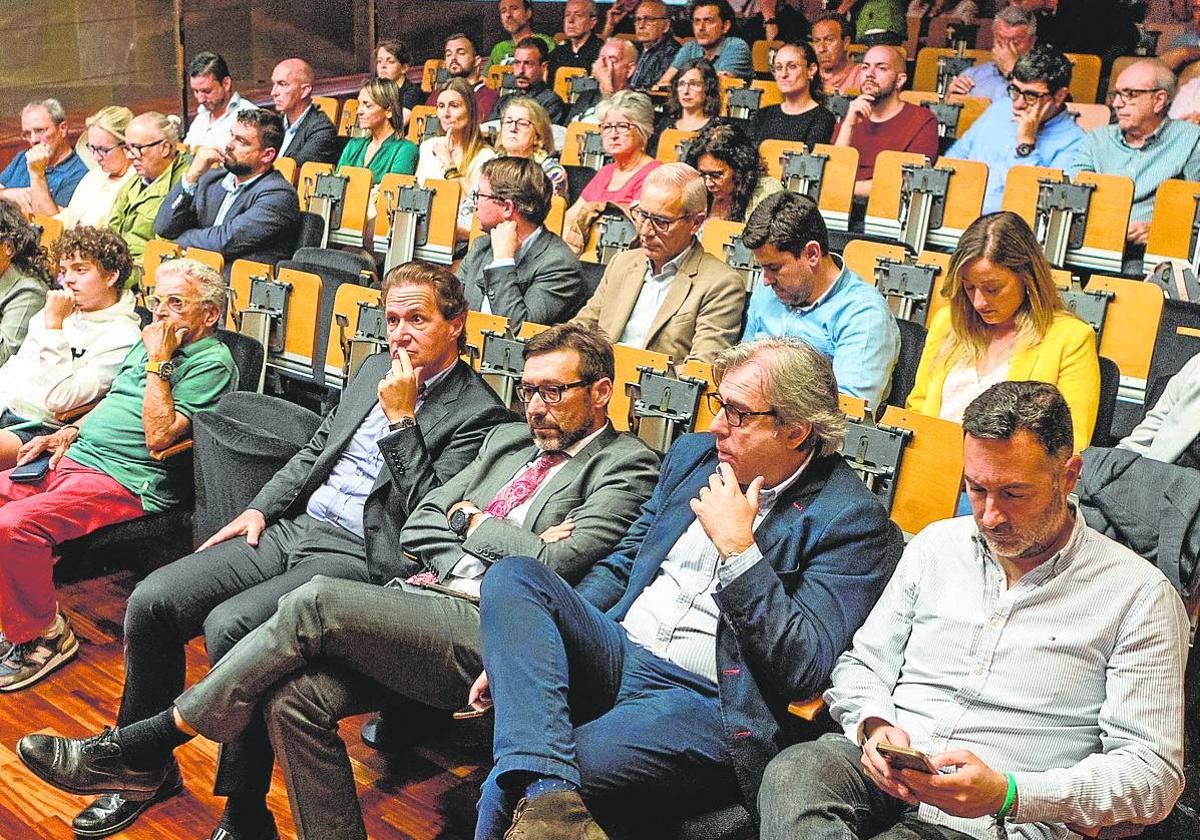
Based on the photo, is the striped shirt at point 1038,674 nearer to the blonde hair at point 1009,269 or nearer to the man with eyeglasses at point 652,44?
the blonde hair at point 1009,269

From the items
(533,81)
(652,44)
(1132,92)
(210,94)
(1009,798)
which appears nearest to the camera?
(1009,798)

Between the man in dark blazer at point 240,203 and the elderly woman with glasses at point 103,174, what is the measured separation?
30 centimetres

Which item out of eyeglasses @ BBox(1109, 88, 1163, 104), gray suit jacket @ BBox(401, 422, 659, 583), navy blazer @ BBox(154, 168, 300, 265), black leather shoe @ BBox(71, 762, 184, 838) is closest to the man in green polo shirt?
black leather shoe @ BBox(71, 762, 184, 838)

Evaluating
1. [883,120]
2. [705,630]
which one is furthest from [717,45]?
[705,630]

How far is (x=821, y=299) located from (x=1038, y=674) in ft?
3.94

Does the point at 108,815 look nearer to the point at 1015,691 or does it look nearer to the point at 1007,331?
the point at 1015,691

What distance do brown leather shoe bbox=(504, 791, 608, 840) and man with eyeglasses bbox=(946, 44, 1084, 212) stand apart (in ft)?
8.63

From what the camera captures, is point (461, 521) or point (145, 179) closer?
point (461, 521)

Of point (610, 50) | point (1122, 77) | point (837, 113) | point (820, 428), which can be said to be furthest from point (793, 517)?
point (610, 50)

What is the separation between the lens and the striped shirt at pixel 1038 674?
4.75 ft

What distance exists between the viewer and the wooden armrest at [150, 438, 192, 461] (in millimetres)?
2654

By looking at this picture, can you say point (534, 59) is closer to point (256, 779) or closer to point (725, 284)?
point (725, 284)

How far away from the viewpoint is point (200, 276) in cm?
273

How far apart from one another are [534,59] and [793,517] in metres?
3.99
